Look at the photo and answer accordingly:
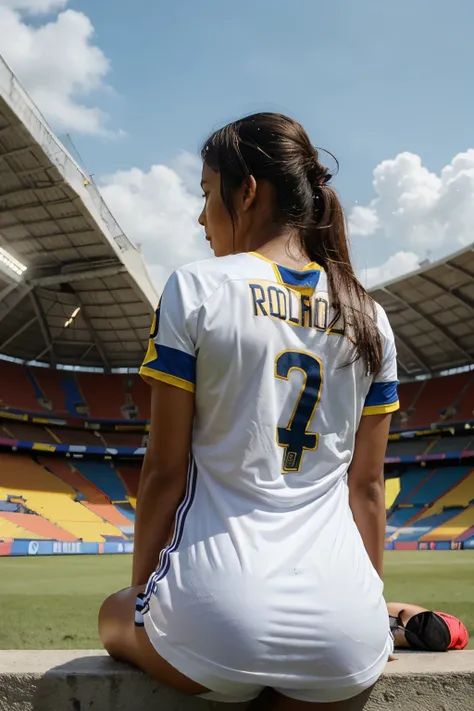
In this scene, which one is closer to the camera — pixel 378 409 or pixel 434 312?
pixel 378 409

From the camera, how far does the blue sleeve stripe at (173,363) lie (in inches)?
61.5

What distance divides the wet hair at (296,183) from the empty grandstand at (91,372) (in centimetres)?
2002

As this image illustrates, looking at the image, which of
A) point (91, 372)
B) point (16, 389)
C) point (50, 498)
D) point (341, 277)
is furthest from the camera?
point (91, 372)

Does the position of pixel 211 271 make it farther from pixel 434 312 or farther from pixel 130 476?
pixel 130 476

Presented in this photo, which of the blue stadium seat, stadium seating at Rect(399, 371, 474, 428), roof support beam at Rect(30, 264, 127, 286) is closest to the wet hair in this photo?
roof support beam at Rect(30, 264, 127, 286)

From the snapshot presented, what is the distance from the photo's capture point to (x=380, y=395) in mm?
1877

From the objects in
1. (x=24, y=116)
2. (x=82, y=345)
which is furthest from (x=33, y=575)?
(x=82, y=345)

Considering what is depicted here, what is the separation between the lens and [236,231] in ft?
6.36

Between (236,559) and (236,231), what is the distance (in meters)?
0.96

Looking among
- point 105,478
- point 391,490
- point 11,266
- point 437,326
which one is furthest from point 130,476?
point 437,326

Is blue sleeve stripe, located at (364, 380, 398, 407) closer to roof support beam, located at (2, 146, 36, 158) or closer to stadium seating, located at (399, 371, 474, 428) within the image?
roof support beam, located at (2, 146, 36, 158)

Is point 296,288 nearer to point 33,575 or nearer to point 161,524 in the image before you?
point 161,524

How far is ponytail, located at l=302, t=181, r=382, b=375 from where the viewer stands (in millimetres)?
1763

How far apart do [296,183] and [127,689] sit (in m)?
1.44
